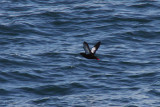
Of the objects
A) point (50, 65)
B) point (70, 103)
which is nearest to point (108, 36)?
point (50, 65)

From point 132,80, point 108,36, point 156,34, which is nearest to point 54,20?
point 108,36

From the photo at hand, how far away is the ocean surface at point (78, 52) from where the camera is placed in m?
14.2

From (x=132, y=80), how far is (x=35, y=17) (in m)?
9.34

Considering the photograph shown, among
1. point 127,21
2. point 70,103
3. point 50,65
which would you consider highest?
point 127,21

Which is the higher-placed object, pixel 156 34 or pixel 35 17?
pixel 35 17

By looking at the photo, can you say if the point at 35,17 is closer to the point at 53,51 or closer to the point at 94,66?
the point at 53,51

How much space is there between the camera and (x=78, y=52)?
1806 cm

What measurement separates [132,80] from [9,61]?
17.5 feet

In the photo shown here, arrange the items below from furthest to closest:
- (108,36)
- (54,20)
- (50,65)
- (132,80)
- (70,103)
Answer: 1. (54,20)
2. (108,36)
3. (50,65)
4. (132,80)
5. (70,103)

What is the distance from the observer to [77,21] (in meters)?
22.4

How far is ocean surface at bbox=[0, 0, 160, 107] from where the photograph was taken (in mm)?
14172

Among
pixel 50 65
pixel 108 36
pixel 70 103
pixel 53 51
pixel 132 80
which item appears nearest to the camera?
pixel 70 103

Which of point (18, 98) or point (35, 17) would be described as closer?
point (18, 98)

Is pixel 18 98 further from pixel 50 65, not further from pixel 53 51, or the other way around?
pixel 53 51
